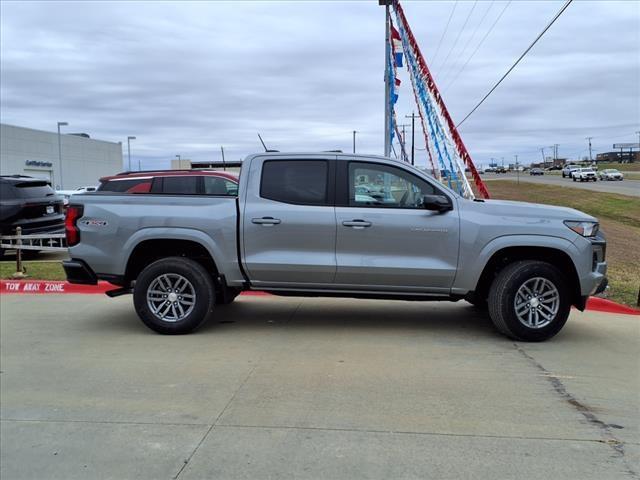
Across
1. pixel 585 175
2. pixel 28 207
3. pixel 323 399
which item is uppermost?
pixel 585 175

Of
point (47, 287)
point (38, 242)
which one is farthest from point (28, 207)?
point (47, 287)

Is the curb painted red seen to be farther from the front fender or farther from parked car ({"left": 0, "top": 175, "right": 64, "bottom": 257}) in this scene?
the front fender

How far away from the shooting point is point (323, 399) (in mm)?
4363

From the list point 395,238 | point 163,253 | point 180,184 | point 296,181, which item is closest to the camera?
point 395,238

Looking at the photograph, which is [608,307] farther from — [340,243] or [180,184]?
[180,184]

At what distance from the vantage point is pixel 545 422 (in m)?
3.98

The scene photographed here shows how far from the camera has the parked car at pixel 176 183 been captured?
11484mm

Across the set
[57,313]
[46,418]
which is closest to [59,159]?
[57,313]

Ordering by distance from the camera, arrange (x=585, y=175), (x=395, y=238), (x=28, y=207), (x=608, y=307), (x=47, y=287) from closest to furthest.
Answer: (x=395, y=238), (x=608, y=307), (x=47, y=287), (x=28, y=207), (x=585, y=175)

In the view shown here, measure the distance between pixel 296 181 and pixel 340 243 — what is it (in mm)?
855

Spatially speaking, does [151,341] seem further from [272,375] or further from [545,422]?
[545,422]

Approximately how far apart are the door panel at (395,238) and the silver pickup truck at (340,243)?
0.03 feet

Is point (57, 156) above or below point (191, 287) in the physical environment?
above

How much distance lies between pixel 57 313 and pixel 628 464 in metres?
6.68
